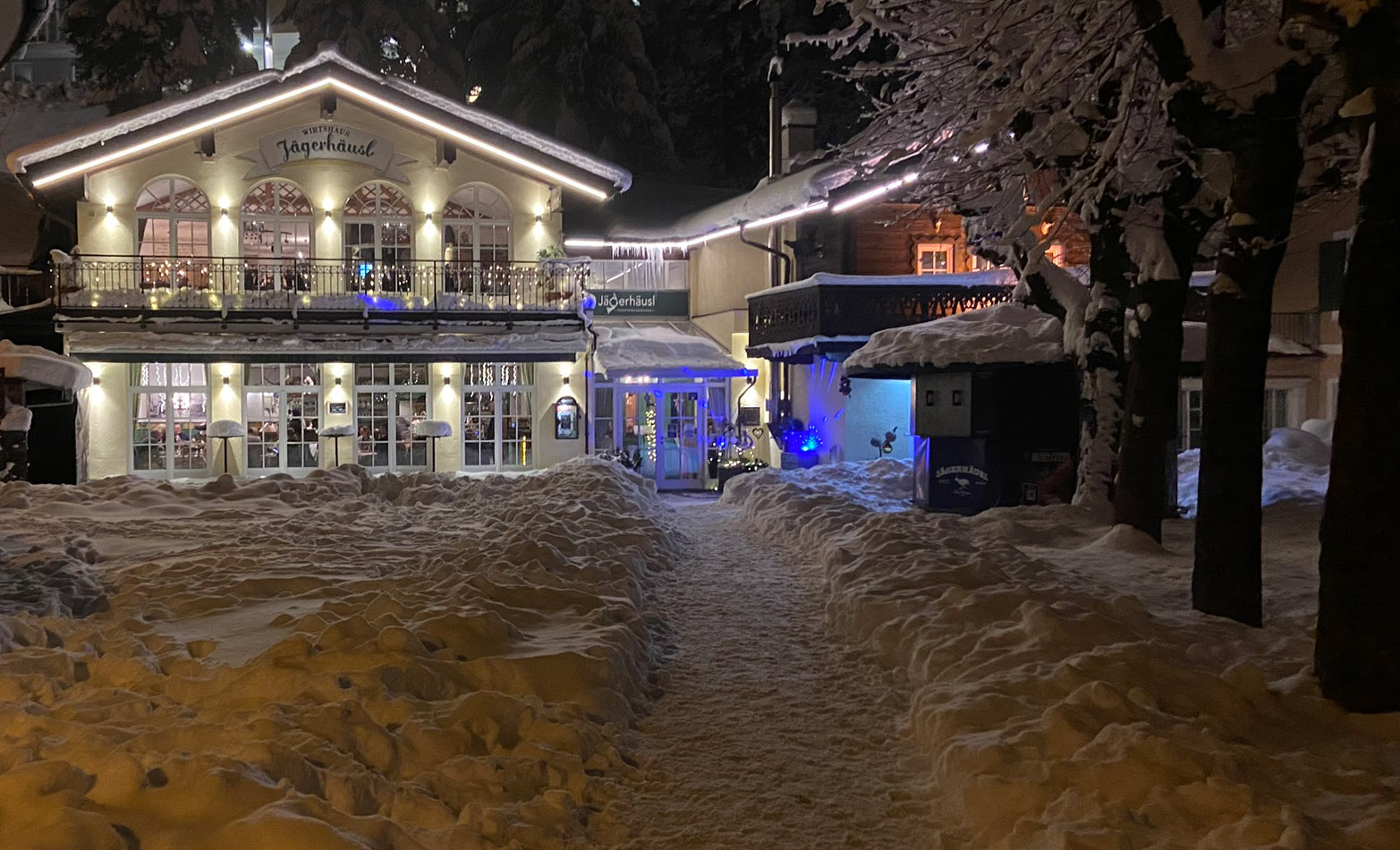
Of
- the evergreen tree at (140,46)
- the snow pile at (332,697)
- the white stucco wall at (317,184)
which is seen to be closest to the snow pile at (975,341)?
the snow pile at (332,697)

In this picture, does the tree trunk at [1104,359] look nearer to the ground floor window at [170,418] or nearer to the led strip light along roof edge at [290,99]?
the led strip light along roof edge at [290,99]

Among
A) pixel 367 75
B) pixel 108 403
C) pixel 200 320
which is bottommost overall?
pixel 108 403

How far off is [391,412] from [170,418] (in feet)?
16.0

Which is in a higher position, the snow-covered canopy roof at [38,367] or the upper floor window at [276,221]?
the upper floor window at [276,221]

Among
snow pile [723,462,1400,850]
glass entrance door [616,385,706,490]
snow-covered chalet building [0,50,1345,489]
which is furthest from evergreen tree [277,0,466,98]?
snow pile [723,462,1400,850]

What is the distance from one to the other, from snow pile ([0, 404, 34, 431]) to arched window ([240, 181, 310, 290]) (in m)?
8.60

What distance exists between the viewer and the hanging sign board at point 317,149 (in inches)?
966

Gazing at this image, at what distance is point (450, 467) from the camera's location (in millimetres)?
25359

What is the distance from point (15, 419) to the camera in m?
16.7

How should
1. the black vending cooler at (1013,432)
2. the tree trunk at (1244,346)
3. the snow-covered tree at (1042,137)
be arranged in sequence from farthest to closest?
the black vending cooler at (1013,432)
the snow-covered tree at (1042,137)
the tree trunk at (1244,346)

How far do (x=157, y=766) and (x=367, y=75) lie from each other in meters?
22.0

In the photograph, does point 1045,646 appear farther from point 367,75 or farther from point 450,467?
point 367,75

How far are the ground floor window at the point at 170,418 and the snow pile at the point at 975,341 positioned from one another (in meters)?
15.8

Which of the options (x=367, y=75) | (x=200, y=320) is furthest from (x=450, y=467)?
(x=367, y=75)
